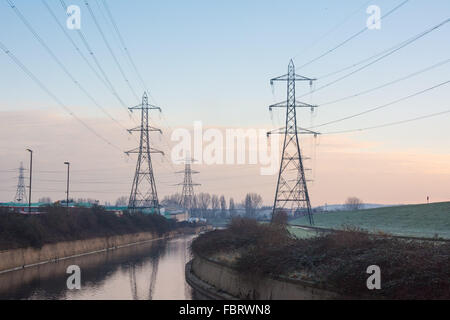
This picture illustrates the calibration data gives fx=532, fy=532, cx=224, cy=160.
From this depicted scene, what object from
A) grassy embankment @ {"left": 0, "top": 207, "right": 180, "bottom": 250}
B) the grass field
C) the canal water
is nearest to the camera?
the canal water

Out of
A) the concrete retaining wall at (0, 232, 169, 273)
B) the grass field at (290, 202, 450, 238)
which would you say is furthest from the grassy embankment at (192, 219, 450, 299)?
the concrete retaining wall at (0, 232, 169, 273)

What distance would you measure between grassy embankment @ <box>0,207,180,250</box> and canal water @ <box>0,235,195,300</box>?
3.27m

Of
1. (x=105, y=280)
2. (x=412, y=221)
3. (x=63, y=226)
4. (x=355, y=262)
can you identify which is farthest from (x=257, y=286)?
(x=63, y=226)

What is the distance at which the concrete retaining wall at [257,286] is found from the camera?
24680 mm

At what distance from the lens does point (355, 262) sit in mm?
25062

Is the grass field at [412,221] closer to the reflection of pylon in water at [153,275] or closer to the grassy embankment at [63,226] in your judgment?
the reflection of pylon in water at [153,275]

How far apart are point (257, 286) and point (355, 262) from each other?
6.89m

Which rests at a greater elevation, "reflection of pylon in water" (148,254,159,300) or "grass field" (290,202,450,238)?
"grass field" (290,202,450,238)

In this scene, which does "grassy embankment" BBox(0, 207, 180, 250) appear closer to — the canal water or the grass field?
the canal water

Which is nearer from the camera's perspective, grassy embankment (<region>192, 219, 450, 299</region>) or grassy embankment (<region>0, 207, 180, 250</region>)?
grassy embankment (<region>192, 219, 450, 299</region>)

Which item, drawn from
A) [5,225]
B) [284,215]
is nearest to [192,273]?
[284,215]

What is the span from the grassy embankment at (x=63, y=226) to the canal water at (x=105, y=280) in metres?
3.27

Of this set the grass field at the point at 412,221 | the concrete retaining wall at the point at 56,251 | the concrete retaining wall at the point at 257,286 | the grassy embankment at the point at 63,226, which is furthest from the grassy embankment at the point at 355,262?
the grassy embankment at the point at 63,226

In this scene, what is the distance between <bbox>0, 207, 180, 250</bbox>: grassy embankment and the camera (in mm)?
55053
